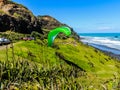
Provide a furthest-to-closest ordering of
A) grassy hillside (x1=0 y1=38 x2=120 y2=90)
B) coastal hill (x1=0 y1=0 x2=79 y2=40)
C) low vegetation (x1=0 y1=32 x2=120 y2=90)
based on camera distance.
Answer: coastal hill (x1=0 y1=0 x2=79 y2=40), grassy hillside (x1=0 y1=38 x2=120 y2=90), low vegetation (x1=0 y1=32 x2=120 y2=90)

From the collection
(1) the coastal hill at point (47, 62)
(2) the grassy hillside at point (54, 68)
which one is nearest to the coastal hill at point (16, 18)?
(1) the coastal hill at point (47, 62)

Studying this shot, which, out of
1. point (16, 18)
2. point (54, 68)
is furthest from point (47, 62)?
point (16, 18)

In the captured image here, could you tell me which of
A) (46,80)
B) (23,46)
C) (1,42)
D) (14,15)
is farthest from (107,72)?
(14,15)

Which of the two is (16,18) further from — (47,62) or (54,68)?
(54,68)

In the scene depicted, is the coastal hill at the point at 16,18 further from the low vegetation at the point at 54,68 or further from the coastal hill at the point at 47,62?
the low vegetation at the point at 54,68

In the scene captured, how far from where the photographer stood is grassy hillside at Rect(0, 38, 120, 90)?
1696 centimetres

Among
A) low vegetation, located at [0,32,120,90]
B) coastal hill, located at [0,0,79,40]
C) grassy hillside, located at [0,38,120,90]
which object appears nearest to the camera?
low vegetation, located at [0,32,120,90]

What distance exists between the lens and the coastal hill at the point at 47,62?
17.0 metres

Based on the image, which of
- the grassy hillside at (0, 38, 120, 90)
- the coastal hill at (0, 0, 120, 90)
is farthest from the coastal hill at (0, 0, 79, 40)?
the grassy hillside at (0, 38, 120, 90)

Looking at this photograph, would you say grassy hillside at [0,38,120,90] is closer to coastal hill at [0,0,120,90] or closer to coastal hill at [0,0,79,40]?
coastal hill at [0,0,120,90]

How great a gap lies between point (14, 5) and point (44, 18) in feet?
165

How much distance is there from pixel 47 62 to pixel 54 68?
1200 cm

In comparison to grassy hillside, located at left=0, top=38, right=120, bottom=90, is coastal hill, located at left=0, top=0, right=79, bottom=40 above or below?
Answer: above

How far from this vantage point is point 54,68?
21.5m
